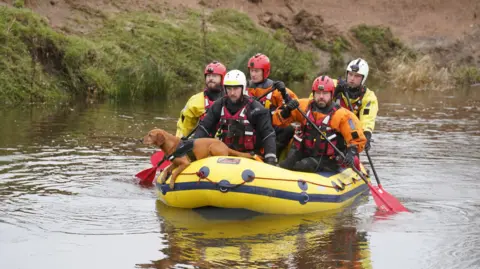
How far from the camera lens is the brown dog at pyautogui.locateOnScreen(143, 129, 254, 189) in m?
8.85

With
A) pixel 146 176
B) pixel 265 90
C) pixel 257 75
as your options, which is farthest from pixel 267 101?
pixel 146 176

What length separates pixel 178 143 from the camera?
900 cm

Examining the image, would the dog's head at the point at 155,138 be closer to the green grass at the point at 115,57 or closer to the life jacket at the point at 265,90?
the life jacket at the point at 265,90

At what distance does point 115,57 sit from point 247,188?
1258cm

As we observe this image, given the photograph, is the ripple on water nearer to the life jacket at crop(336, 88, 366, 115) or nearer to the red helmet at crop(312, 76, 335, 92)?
the red helmet at crop(312, 76, 335, 92)

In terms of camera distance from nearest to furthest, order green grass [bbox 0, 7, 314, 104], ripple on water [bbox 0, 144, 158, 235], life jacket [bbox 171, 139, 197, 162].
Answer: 1. ripple on water [bbox 0, 144, 158, 235]
2. life jacket [bbox 171, 139, 197, 162]
3. green grass [bbox 0, 7, 314, 104]

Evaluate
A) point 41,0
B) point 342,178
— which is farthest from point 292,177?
point 41,0

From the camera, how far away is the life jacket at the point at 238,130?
31.3 ft

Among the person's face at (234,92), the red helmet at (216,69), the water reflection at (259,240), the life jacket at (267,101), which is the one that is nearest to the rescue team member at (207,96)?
the red helmet at (216,69)

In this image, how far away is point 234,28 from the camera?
27766 mm

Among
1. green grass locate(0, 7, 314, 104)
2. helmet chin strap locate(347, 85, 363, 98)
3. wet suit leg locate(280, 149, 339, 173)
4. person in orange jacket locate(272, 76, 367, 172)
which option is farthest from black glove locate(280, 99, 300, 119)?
green grass locate(0, 7, 314, 104)

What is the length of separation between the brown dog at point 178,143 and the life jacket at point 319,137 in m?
0.81

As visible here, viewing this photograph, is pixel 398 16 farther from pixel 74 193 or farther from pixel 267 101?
pixel 74 193

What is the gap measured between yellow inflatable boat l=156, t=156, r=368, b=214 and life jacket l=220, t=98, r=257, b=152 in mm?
766
